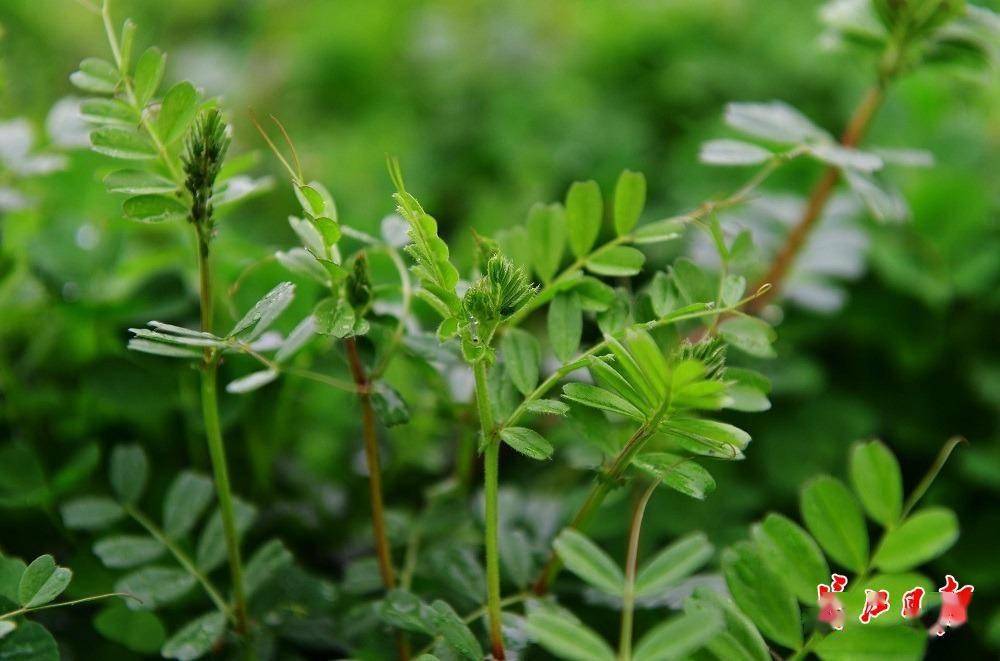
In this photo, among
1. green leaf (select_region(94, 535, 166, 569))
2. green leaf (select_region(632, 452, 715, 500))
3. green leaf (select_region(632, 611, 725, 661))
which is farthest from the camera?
green leaf (select_region(94, 535, 166, 569))

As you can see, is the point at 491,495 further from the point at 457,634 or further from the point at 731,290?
the point at 731,290

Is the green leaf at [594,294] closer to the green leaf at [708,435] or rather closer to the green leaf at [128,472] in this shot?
the green leaf at [708,435]

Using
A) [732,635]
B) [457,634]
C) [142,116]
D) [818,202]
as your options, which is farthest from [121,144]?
[818,202]

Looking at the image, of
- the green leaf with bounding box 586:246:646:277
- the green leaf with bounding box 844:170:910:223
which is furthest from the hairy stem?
the green leaf with bounding box 844:170:910:223

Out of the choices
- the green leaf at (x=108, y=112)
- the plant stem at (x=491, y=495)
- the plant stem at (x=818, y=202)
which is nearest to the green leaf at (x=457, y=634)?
the plant stem at (x=491, y=495)

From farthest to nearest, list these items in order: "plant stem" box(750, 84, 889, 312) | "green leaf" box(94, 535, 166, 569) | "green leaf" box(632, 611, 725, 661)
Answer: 1. "plant stem" box(750, 84, 889, 312)
2. "green leaf" box(94, 535, 166, 569)
3. "green leaf" box(632, 611, 725, 661)

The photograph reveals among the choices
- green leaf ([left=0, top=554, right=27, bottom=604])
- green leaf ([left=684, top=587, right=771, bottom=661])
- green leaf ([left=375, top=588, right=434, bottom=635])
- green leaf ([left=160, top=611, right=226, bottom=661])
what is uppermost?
green leaf ([left=684, top=587, right=771, bottom=661])

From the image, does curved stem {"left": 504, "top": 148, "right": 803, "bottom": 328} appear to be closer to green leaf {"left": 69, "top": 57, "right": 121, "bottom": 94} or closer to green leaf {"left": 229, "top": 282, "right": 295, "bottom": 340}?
green leaf {"left": 229, "top": 282, "right": 295, "bottom": 340}

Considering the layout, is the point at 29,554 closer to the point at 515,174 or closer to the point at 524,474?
the point at 524,474
